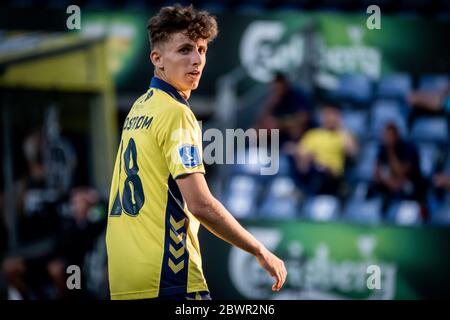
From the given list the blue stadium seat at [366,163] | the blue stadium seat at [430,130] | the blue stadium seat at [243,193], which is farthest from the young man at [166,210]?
the blue stadium seat at [430,130]

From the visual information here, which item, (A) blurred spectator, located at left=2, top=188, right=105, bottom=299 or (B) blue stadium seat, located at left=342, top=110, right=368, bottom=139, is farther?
(B) blue stadium seat, located at left=342, top=110, right=368, bottom=139

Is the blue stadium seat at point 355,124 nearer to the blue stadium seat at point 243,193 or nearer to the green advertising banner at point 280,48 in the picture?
the green advertising banner at point 280,48

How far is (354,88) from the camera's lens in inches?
384

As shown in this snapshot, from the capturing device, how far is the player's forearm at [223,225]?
156 inches

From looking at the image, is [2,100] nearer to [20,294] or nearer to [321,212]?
[20,294]

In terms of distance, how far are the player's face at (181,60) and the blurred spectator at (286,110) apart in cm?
540

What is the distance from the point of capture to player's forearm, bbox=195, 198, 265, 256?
3.95 meters

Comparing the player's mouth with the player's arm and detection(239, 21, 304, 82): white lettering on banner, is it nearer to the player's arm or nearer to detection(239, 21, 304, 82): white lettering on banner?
the player's arm

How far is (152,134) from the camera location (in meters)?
4.02

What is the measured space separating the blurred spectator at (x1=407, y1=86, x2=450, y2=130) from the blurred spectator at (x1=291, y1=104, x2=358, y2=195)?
73 cm

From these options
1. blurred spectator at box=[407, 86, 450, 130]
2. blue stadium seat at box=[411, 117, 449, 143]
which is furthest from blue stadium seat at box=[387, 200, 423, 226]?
blurred spectator at box=[407, 86, 450, 130]

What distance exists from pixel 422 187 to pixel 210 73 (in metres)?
2.35

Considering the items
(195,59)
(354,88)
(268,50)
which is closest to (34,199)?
(268,50)
